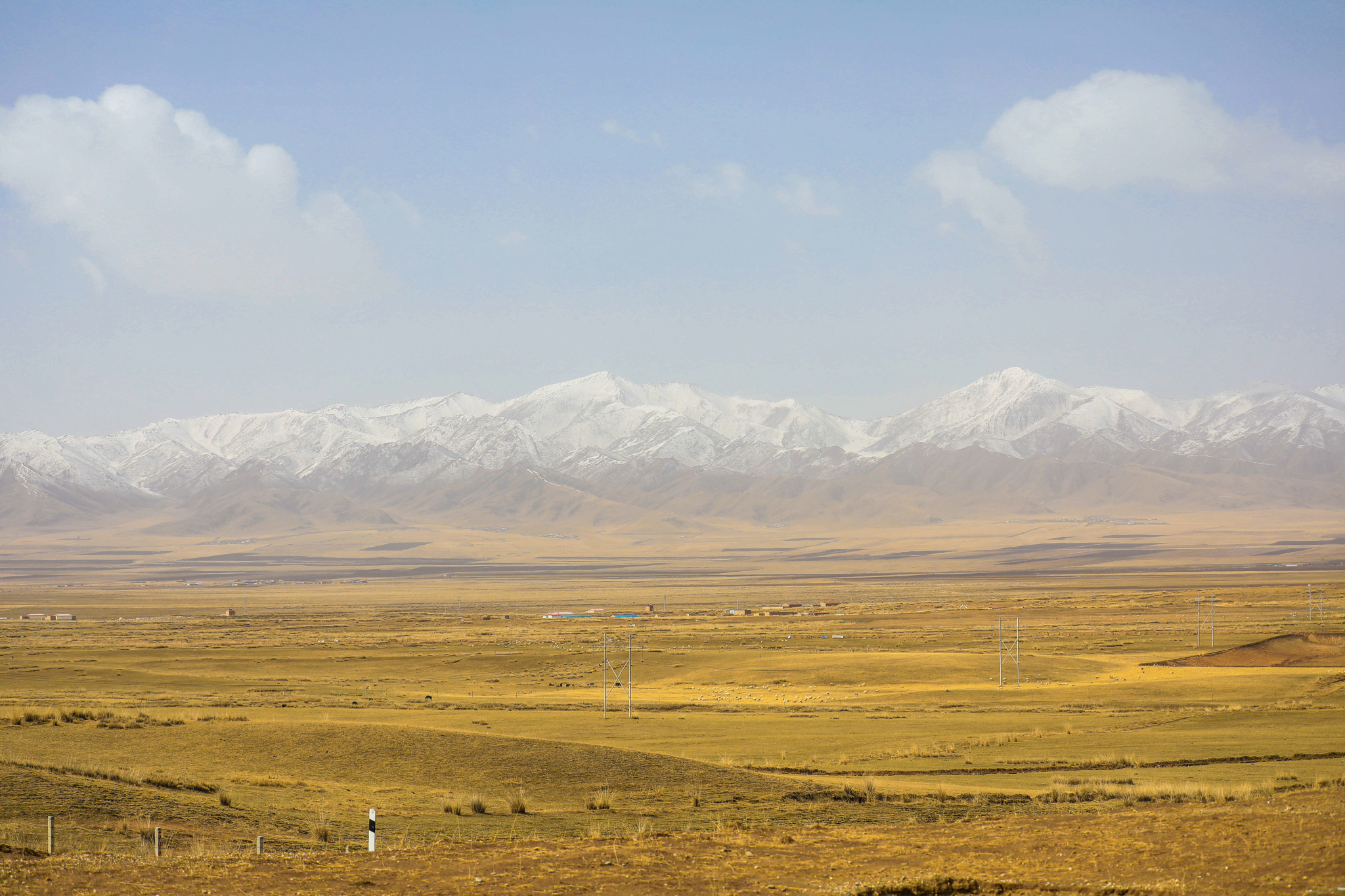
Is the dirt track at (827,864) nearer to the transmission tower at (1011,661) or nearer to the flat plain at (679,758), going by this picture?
the flat plain at (679,758)

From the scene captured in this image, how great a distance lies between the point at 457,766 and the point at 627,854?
10267mm

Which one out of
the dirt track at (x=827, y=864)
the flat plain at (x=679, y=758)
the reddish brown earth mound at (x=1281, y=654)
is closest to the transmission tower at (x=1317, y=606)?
the flat plain at (x=679, y=758)

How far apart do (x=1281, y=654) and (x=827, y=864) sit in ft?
163

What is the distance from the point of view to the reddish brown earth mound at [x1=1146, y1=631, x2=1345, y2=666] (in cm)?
5484

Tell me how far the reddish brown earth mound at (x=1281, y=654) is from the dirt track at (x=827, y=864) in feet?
139

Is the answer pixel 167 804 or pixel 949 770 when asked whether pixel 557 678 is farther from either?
pixel 167 804

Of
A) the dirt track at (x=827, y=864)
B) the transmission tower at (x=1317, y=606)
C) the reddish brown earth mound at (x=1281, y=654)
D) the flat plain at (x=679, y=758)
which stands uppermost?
the dirt track at (x=827, y=864)

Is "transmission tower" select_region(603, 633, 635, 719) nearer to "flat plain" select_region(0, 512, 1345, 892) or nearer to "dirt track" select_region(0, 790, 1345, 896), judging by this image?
"flat plain" select_region(0, 512, 1345, 892)

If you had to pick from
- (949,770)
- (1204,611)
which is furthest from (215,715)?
(1204,611)

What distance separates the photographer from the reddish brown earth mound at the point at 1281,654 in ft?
180

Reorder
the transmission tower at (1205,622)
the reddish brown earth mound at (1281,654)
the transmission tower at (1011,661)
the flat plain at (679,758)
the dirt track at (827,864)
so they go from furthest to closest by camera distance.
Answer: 1. the transmission tower at (1205,622)
2. the reddish brown earth mound at (1281,654)
3. the transmission tower at (1011,661)
4. the flat plain at (679,758)
5. the dirt track at (827,864)

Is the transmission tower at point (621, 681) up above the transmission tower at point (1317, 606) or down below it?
above

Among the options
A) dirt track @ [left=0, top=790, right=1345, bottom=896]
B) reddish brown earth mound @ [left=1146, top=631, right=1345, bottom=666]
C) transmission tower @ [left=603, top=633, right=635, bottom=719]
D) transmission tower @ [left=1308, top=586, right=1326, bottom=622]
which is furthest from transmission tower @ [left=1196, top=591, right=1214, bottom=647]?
dirt track @ [left=0, top=790, right=1345, bottom=896]

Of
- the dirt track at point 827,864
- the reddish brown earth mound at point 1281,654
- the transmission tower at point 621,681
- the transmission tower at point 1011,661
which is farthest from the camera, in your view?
the reddish brown earth mound at point 1281,654
